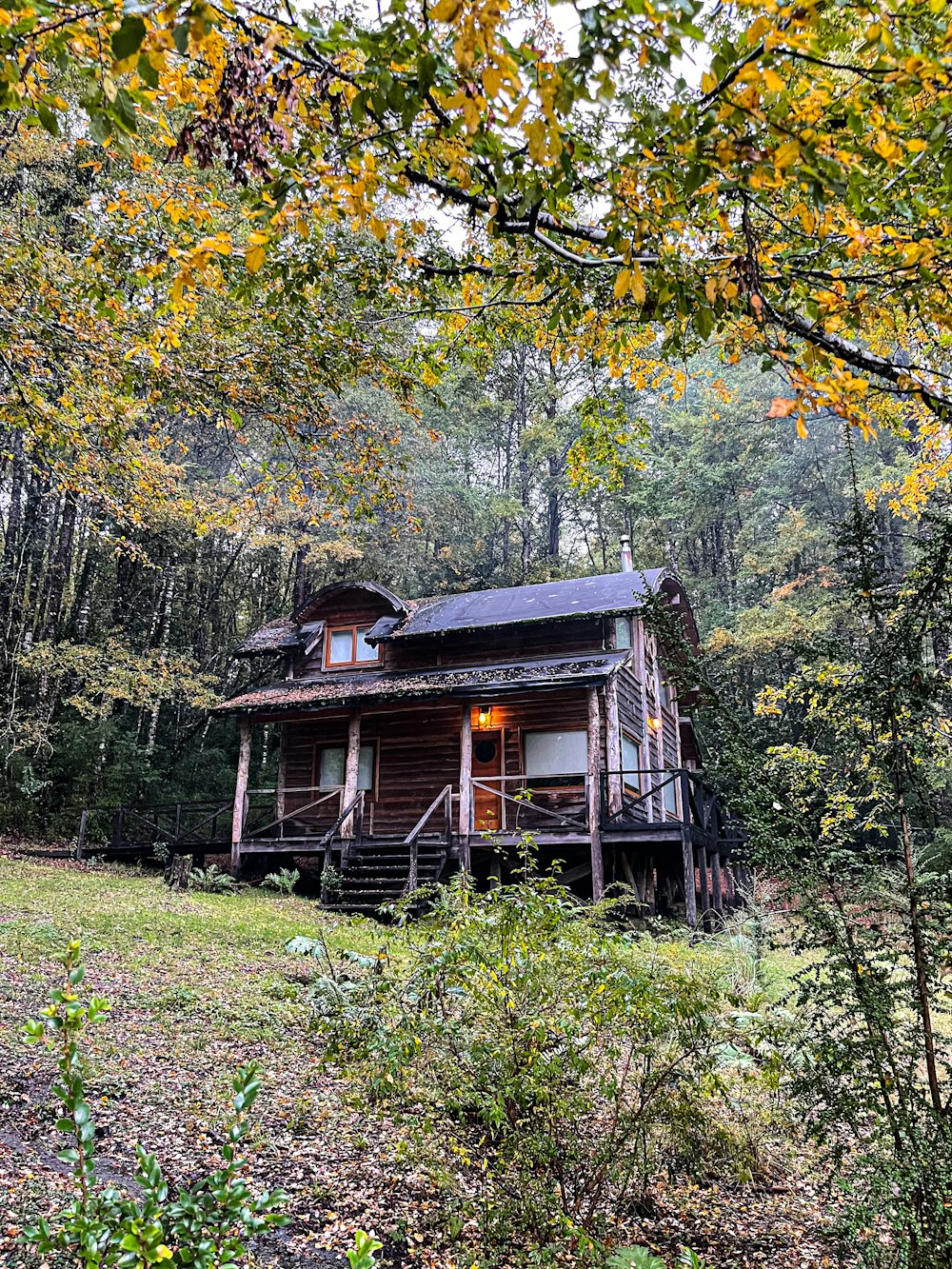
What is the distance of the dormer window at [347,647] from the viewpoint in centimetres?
1895

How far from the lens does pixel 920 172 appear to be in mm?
3445

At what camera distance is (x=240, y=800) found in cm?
1647

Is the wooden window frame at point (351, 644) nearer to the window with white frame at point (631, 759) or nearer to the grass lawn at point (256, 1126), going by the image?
the window with white frame at point (631, 759)

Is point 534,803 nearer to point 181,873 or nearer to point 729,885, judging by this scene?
point 181,873

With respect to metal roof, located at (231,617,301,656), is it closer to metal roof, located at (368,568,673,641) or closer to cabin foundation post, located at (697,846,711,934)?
metal roof, located at (368,568,673,641)

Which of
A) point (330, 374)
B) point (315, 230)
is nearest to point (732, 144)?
point (315, 230)

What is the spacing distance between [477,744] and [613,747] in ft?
12.1

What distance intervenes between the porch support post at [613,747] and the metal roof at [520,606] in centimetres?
174

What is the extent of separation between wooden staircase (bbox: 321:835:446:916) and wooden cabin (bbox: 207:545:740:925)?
53 mm

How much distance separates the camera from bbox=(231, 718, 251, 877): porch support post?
1609cm

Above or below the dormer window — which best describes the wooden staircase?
below

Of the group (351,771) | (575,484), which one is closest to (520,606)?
(351,771)

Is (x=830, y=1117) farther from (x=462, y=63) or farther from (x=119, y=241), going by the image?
(x=119, y=241)

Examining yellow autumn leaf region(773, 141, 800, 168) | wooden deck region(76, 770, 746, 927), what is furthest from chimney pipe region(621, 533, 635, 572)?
yellow autumn leaf region(773, 141, 800, 168)
